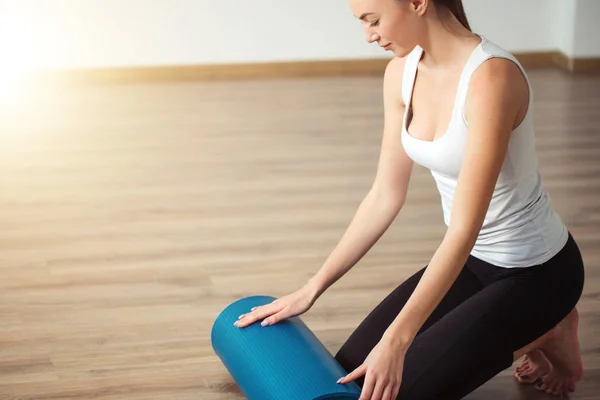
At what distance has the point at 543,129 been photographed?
13.8 ft

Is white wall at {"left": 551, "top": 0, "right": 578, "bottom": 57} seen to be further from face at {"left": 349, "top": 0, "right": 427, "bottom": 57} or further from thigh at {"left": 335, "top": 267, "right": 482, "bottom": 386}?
face at {"left": 349, "top": 0, "right": 427, "bottom": 57}

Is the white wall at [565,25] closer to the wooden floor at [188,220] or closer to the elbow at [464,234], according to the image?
the wooden floor at [188,220]

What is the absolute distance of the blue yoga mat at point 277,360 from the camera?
1688mm

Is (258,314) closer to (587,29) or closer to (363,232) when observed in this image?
(363,232)

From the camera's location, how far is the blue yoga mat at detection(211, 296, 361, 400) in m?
1.69

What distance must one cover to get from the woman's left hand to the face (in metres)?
0.48

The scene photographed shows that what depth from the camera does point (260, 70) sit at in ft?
17.9

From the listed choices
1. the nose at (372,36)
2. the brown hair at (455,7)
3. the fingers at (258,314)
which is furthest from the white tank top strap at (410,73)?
the fingers at (258,314)

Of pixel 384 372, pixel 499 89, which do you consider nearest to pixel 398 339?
pixel 384 372

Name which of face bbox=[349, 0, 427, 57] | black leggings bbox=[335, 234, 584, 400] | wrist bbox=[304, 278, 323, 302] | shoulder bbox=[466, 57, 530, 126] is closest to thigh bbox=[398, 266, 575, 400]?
black leggings bbox=[335, 234, 584, 400]

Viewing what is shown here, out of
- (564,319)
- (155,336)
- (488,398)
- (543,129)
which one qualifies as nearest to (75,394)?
Result: (155,336)

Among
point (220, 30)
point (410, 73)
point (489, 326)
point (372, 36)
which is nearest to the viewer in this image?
point (372, 36)

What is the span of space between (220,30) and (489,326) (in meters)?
3.87

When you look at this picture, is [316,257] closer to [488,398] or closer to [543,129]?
[488,398]
